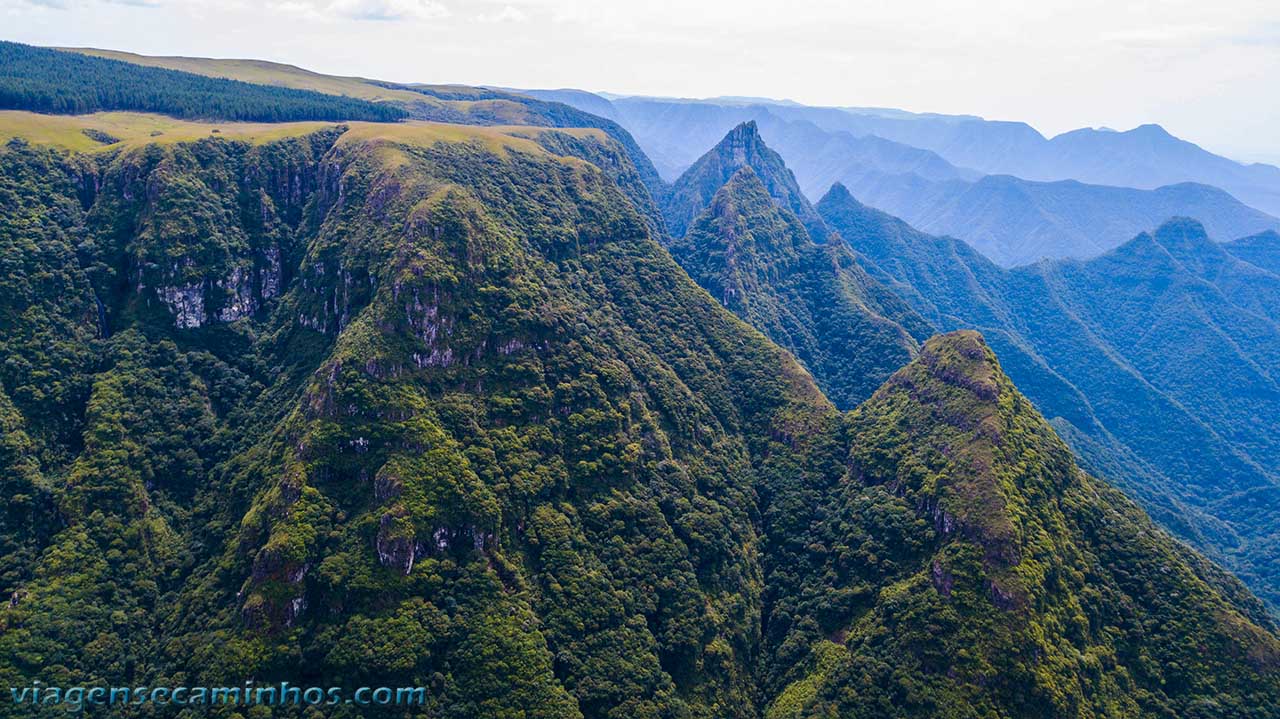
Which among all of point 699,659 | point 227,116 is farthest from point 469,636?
point 227,116

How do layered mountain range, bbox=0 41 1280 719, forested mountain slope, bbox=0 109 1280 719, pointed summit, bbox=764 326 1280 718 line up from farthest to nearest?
1. forested mountain slope, bbox=0 109 1280 719
2. layered mountain range, bbox=0 41 1280 719
3. pointed summit, bbox=764 326 1280 718

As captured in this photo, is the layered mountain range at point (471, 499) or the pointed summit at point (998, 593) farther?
the layered mountain range at point (471, 499)

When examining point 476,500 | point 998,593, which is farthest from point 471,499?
point 998,593

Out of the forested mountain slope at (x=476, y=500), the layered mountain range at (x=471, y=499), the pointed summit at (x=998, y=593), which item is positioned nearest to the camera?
the pointed summit at (x=998, y=593)

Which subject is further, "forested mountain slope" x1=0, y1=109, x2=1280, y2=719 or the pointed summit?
"forested mountain slope" x1=0, y1=109, x2=1280, y2=719

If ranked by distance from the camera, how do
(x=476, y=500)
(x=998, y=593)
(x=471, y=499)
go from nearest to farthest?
(x=998, y=593) → (x=471, y=499) → (x=476, y=500)

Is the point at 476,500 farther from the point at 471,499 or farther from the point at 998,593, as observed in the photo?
the point at 998,593

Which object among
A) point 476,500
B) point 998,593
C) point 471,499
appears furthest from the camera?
point 476,500

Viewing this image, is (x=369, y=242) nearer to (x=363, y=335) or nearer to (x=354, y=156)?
(x=363, y=335)
